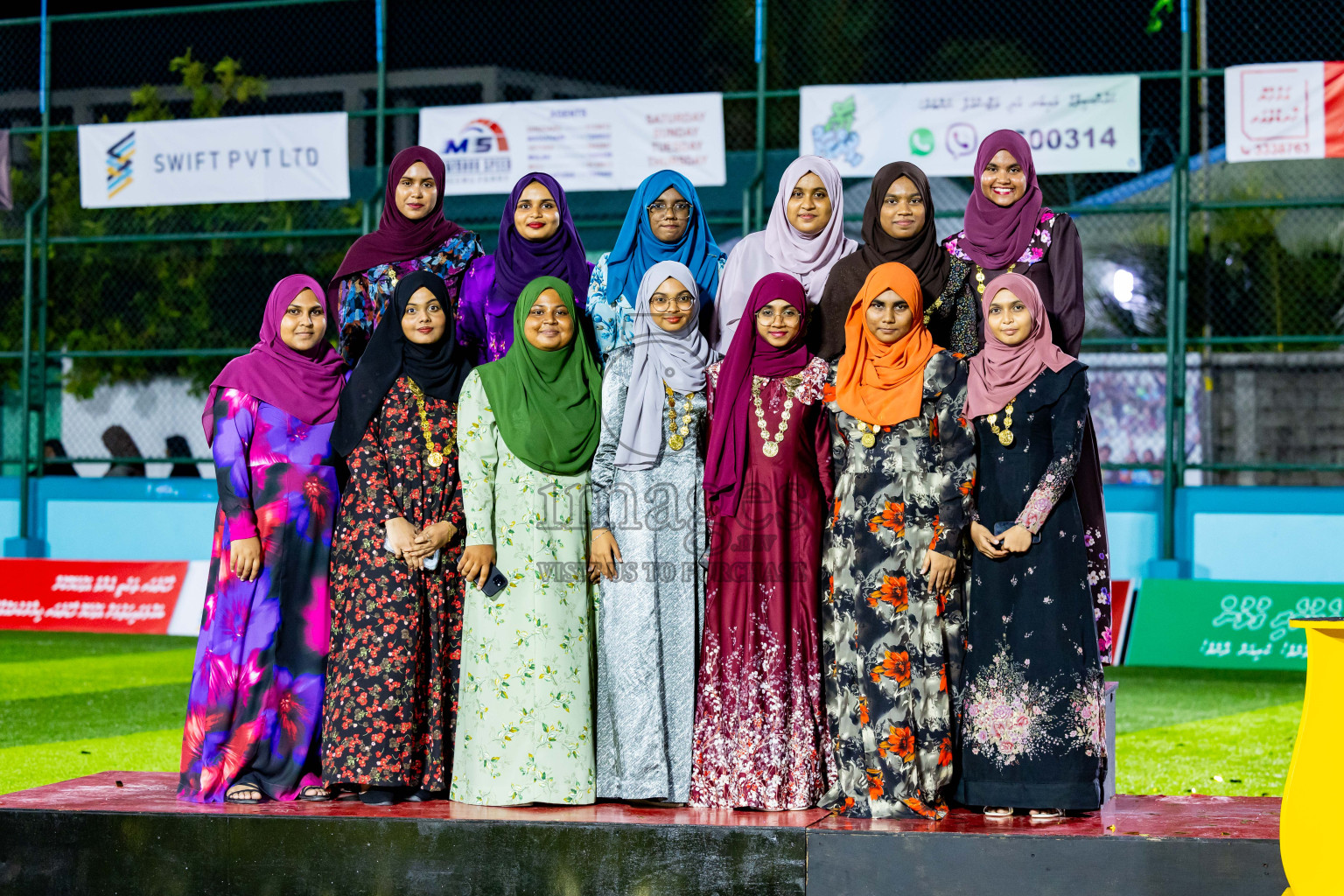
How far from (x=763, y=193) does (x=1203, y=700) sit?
4.91 metres

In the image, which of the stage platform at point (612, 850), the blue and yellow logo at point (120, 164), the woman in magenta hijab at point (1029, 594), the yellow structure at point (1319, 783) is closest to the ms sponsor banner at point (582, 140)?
the blue and yellow logo at point (120, 164)

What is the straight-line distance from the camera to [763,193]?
33.7ft

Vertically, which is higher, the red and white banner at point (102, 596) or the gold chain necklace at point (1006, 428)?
the gold chain necklace at point (1006, 428)

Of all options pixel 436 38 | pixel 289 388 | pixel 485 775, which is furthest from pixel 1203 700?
pixel 436 38

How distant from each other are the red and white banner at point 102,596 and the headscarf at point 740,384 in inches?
235

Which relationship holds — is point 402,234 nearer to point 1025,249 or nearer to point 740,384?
point 740,384

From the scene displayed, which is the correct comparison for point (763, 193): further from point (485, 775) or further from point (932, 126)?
point (485, 775)

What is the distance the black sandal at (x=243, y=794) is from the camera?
3.99 metres

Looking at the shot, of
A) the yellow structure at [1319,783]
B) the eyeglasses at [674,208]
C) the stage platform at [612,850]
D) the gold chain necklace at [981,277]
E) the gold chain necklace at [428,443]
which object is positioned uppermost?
the eyeglasses at [674,208]

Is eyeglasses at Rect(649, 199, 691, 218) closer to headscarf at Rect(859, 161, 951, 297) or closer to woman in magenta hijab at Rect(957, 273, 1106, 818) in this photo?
headscarf at Rect(859, 161, 951, 297)

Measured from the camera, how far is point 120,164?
36.2 feet

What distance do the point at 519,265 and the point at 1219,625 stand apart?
17.8ft

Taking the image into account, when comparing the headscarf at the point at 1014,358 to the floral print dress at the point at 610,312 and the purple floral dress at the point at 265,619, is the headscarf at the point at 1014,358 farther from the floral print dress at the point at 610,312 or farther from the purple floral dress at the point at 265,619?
the purple floral dress at the point at 265,619

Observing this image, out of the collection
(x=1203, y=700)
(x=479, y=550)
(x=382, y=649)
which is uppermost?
(x=479, y=550)
